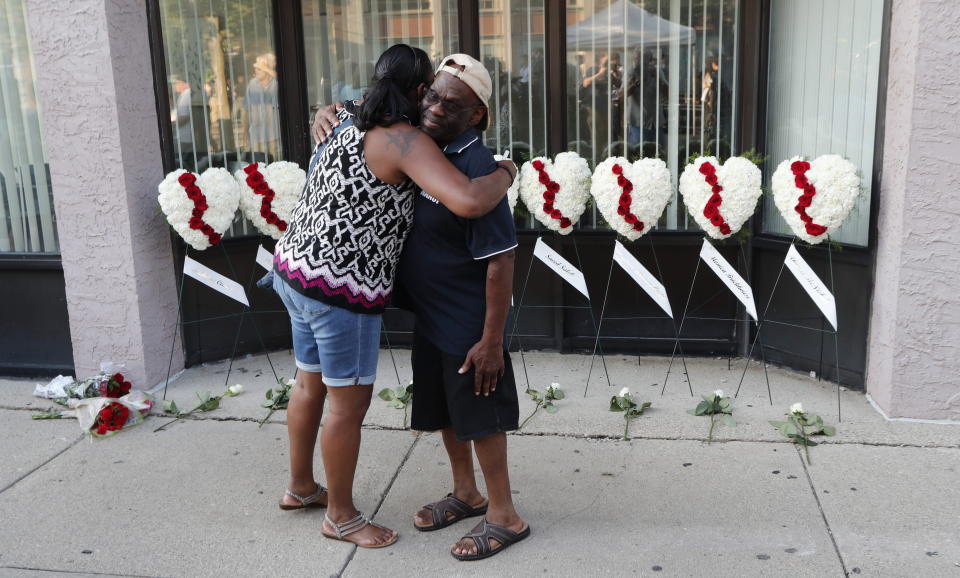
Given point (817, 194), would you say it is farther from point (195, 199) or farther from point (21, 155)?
point (21, 155)

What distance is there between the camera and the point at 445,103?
2836 millimetres

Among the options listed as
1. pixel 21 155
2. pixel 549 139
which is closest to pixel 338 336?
pixel 549 139

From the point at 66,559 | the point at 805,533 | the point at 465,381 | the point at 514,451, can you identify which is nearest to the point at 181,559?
the point at 66,559

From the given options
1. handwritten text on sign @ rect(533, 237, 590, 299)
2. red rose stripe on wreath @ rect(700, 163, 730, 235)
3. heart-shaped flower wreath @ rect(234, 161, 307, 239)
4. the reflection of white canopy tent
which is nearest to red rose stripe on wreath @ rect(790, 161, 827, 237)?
red rose stripe on wreath @ rect(700, 163, 730, 235)

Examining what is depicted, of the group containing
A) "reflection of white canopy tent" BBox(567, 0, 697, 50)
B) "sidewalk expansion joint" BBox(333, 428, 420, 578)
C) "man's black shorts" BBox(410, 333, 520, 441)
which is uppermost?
"reflection of white canopy tent" BBox(567, 0, 697, 50)

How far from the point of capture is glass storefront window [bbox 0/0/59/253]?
510 centimetres

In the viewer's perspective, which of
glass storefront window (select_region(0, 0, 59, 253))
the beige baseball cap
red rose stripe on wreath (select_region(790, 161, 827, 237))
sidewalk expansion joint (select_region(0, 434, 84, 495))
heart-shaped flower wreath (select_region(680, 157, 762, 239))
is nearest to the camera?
the beige baseball cap

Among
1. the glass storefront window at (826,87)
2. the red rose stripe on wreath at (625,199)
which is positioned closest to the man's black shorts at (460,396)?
the red rose stripe on wreath at (625,199)

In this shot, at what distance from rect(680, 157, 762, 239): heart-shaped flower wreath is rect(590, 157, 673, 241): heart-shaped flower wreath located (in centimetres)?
17

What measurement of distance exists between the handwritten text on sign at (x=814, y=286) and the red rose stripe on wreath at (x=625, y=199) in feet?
2.79

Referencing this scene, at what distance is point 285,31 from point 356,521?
3.68 metres

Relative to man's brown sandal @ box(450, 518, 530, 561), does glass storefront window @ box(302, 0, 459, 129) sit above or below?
above

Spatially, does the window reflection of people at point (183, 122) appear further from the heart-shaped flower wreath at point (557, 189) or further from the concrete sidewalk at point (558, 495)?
the heart-shaped flower wreath at point (557, 189)

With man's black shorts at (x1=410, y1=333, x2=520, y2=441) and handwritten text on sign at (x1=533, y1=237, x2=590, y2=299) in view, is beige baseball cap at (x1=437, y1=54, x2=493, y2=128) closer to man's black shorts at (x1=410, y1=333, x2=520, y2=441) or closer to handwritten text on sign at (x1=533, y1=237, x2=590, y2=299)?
man's black shorts at (x1=410, y1=333, x2=520, y2=441)
